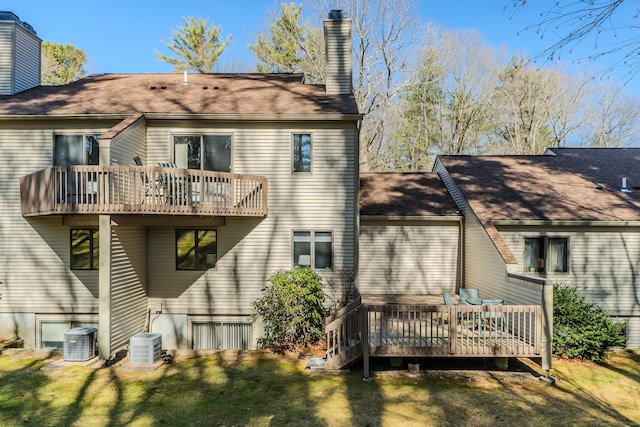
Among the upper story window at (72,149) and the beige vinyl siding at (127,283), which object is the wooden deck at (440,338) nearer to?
the beige vinyl siding at (127,283)

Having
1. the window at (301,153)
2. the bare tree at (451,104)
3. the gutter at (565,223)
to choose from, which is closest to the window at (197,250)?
the window at (301,153)

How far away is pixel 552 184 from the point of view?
14133mm

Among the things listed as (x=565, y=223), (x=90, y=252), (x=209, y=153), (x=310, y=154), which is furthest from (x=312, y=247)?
(x=565, y=223)

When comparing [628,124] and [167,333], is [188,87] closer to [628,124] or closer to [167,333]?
[167,333]

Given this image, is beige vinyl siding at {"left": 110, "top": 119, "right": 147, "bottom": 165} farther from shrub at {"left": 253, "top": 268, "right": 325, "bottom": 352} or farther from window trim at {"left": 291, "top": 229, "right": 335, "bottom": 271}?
shrub at {"left": 253, "top": 268, "right": 325, "bottom": 352}

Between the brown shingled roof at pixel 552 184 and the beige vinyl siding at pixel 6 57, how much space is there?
15.9 metres

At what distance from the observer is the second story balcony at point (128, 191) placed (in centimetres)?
939

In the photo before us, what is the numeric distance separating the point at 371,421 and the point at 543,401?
357 cm

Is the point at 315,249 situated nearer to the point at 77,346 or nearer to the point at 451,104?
the point at 77,346

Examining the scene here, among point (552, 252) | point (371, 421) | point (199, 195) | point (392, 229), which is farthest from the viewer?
point (392, 229)

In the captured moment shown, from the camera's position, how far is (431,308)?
342 inches

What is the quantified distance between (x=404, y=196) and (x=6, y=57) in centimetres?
1466

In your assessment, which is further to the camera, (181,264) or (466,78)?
(466,78)

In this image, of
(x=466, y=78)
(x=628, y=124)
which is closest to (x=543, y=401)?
(x=466, y=78)
